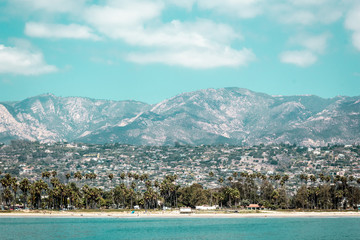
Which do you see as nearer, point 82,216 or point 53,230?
point 53,230

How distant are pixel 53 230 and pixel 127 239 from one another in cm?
2952

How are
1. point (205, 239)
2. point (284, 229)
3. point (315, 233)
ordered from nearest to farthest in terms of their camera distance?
1. point (205, 239)
2. point (315, 233)
3. point (284, 229)

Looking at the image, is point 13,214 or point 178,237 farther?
point 13,214

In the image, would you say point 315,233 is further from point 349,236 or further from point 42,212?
point 42,212

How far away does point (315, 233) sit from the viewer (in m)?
138

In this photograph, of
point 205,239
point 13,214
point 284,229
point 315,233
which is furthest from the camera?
point 13,214

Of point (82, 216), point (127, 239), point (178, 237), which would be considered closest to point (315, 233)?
point (178, 237)

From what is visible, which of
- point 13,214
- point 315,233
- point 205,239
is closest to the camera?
point 205,239

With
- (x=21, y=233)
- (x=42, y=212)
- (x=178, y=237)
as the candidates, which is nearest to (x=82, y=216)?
(x=42, y=212)

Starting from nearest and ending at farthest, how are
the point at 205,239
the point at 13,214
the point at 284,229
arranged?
the point at 205,239 → the point at 284,229 → the point at 13,214

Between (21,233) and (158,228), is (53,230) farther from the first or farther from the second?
(158,228)

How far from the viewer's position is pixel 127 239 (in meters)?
126

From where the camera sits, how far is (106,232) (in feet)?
471

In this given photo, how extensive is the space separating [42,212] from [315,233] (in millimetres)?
114146
